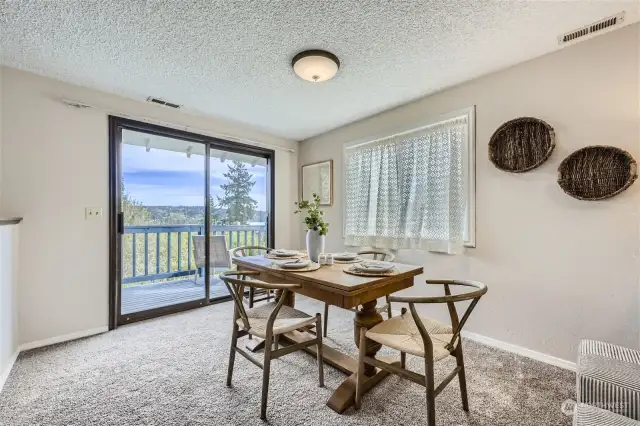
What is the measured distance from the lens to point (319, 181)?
158 inches

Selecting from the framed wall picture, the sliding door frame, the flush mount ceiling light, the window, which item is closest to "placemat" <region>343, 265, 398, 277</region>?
the window

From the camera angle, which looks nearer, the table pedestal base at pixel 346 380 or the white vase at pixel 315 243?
the table pedestal base at pixel 346 380

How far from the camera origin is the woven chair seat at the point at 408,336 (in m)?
1.43

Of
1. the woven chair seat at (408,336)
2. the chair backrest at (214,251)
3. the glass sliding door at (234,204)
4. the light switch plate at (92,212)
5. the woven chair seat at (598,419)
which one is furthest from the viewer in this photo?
the chair backrest at (214,251)

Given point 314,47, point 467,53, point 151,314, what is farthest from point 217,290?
point 467,53

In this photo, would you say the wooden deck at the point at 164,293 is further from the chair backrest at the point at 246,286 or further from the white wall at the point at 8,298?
the chair backrest at the point at 246,286

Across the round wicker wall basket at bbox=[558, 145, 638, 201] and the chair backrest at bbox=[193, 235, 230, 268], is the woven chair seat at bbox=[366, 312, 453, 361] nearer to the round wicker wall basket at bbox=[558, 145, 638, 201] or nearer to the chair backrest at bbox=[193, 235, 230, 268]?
the round wicker wall basket at bbox=[558, 145, 638, 201]

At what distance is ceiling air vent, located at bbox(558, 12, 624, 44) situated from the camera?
171 cm

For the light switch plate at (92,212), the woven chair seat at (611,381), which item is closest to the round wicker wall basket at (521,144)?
the woven chair seat at (611,381)

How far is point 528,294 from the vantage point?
2.20 m

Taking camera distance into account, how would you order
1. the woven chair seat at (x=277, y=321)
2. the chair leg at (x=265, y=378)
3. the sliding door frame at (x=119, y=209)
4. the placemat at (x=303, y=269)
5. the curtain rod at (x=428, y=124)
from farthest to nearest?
the sliding door frame at (x=119, y=209) < the curtain rod at (x=428, y=124) < the placemat at (x=303, y=269) < the woven chair seat at (x=277, y=321) < the chair leg at (x=265, y=378)

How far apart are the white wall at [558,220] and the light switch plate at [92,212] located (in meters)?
3.22

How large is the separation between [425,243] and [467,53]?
1589mm

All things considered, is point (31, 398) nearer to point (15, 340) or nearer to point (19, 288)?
point (15, 340)
